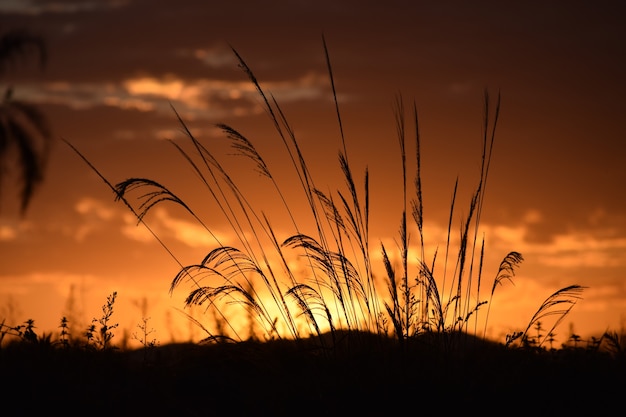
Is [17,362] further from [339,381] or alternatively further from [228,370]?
[339,381]

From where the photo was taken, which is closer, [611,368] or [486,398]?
[486,398]

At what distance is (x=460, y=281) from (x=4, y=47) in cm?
943

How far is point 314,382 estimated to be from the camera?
148 inches

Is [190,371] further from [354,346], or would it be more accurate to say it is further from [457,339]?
[457,339]

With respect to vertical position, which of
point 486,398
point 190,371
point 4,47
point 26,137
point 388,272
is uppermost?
point 4,47

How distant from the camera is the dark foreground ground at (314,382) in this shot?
11.9 ft

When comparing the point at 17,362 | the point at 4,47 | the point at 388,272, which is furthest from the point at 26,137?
the point at 388,272

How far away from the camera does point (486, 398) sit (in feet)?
12.3

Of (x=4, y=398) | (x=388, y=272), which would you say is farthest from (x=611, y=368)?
(x=4, y=398)

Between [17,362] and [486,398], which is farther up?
[17,362]

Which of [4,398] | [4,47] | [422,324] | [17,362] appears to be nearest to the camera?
[4,398]

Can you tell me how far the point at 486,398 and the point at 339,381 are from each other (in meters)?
0.75

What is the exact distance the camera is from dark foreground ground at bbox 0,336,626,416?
362 cm

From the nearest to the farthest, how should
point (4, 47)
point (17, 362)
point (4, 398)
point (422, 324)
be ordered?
1. point (4, 398)
2. point (17, 362)
3. point (422, 324)
4. point (4, 47)
